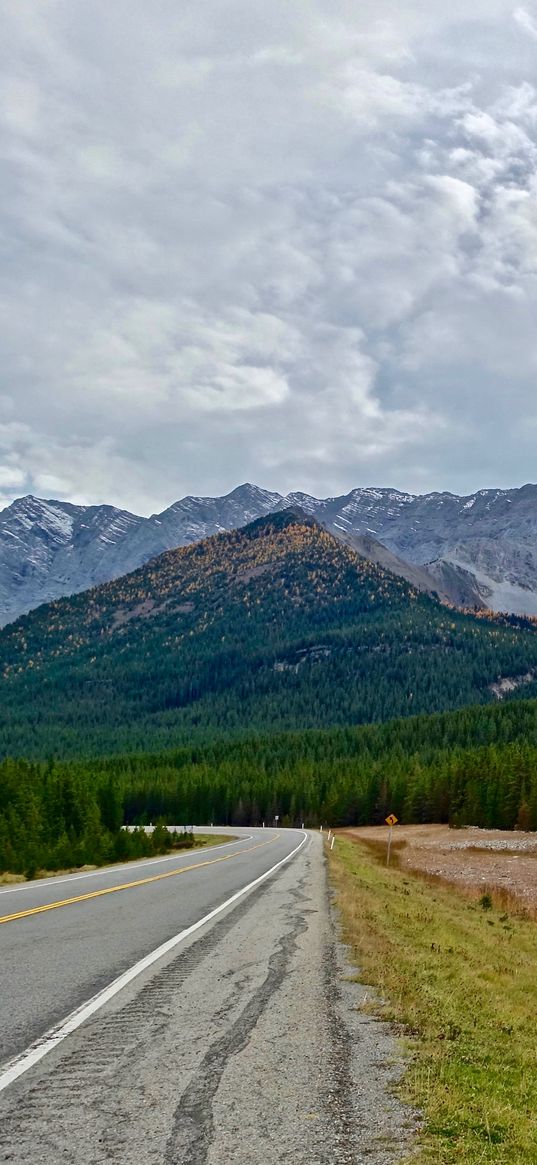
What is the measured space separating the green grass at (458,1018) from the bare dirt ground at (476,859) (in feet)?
39.4

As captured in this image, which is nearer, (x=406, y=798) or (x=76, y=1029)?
(x=76, y=1029)

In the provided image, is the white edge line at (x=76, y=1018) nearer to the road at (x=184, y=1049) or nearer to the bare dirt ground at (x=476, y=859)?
the road at (x=184, y=1049)

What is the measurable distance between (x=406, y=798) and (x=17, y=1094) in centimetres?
9471

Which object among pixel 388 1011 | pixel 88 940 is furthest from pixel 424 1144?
pixel 88 940

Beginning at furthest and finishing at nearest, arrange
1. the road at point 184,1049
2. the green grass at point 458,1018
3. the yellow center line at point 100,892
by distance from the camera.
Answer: the yellow center line at point 100,892, the green grass at point 458,1018, the road at point 184,1049

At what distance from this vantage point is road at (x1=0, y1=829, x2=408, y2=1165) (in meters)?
4.95

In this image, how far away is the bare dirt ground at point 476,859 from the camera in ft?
116

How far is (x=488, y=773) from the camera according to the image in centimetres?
8650

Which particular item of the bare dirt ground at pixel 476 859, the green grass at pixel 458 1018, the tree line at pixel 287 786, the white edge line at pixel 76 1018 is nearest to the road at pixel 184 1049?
the white edge line at pixel 76 1018

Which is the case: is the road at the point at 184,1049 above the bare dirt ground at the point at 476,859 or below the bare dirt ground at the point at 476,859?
above

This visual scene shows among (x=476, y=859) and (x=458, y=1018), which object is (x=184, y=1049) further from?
(x=476, y=859)

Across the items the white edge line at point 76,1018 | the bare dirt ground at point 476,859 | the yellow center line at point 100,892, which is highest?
the white edge line at point 76,1018

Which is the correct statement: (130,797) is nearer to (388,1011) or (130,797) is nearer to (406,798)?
(406,798)

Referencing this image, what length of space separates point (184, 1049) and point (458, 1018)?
3.60m
